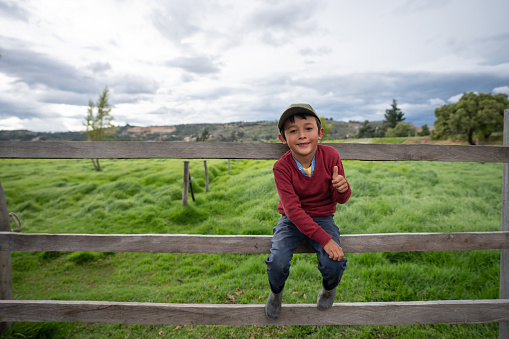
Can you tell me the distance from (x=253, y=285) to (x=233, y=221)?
8.63 feet

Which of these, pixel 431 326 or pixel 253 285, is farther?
pixel 253 285

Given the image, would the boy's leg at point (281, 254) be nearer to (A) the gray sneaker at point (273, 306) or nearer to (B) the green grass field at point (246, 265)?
(A) the gray sneaker at point (273, 306)

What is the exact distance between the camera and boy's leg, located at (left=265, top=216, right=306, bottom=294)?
5.90ft

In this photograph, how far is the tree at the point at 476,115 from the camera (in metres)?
35.5

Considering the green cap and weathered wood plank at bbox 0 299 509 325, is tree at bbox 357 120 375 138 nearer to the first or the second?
weathered wood plank at bbox 0 299 509 325

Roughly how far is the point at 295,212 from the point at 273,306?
86 cm

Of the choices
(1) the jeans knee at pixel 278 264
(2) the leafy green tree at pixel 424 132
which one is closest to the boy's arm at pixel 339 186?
(1) the jeans knee at pixel 278 264

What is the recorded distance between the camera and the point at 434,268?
3893mm

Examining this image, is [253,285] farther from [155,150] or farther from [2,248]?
[2,248]

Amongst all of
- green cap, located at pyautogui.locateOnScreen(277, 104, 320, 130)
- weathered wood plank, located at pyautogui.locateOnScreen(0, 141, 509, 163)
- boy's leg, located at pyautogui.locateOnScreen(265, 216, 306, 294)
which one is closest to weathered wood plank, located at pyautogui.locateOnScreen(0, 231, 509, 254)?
boy's leg, located at pyautogui.locateOnScreen(265, 216, 306, 294)

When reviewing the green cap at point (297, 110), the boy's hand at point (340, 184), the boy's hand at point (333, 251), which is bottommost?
the boy's hand at point (333, 251)

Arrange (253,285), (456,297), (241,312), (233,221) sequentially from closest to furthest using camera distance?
1. (241,312)
2. (456,297)
3. (253,285)
4. (233,221)

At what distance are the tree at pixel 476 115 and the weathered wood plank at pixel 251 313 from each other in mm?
44439

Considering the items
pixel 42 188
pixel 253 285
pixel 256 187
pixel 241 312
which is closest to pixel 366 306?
pixel 241 312
